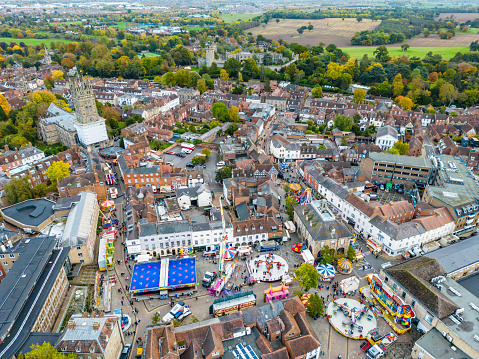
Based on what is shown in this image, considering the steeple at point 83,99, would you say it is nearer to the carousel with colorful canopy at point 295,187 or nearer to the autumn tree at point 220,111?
the autumn tree at point 220,111

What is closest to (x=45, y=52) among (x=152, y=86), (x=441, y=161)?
(x=152, y=86)

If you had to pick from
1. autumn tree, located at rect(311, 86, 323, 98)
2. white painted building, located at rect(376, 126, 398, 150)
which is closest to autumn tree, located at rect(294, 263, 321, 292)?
white painted building, located at rect(376, 126, 398, 150)

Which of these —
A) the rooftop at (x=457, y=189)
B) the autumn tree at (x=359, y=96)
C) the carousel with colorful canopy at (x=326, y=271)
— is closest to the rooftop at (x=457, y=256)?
the rooftop at (x=457, y=189)

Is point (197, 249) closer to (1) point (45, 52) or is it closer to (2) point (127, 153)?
(2) point (127, 153)

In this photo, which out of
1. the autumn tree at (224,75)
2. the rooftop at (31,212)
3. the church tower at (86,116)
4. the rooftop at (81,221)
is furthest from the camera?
the autumn tree at (224,75)

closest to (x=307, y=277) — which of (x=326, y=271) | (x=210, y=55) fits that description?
(x=326, y=271)

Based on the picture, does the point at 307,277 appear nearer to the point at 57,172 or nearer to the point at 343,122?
the point at 57,172
